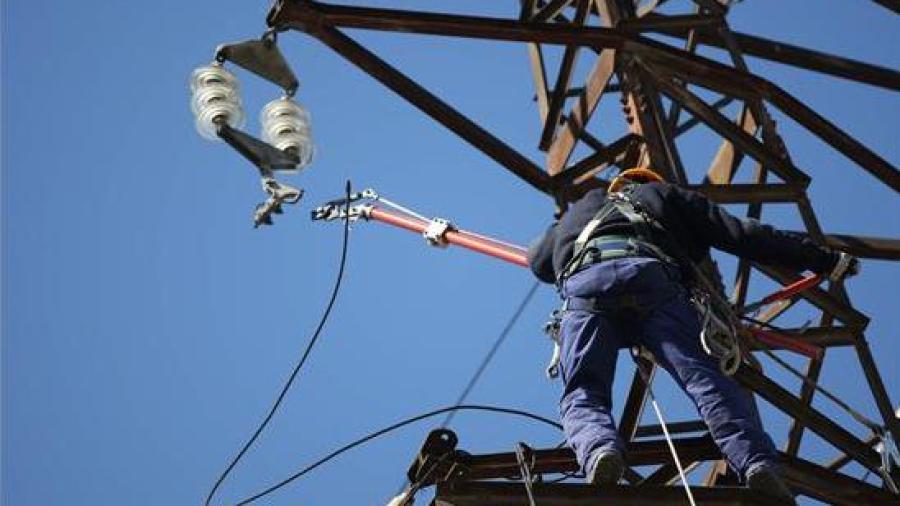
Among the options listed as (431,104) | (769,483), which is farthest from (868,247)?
(769,483)

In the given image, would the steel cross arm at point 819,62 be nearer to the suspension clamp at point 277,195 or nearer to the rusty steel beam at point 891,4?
the rusty steel beam at point 891,4

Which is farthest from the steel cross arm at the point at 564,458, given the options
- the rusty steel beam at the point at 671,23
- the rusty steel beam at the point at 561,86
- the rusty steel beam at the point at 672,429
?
the rusty steel beam at the point at 561,86

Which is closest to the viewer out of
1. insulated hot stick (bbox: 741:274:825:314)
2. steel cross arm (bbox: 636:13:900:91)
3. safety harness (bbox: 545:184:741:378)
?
safety harness (bbox: 545:184:741:378)

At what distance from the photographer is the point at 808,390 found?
356 inches

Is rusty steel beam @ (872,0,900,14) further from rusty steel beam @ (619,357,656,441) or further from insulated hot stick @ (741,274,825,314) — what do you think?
rusty steel beam @ (619,357,656,441)

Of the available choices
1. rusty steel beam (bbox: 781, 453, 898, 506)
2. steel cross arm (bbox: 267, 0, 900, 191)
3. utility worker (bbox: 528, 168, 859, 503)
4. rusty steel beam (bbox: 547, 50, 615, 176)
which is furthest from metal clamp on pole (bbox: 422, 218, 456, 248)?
rusty steel beam (bbox: 781, 453, 898, 506)

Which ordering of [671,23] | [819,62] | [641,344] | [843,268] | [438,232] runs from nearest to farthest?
[641,344] < [843,268] < [671,23] < [438,232] < [819,62]

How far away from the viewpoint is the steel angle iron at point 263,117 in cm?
858

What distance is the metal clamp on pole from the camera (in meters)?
10.1

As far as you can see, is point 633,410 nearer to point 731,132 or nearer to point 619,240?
point 619,240

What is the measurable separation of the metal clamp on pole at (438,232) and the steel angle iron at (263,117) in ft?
4.92

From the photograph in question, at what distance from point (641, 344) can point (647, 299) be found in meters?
0.26

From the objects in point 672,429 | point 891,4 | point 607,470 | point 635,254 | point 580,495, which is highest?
point 891,4

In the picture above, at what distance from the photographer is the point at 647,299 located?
6.58 meters
